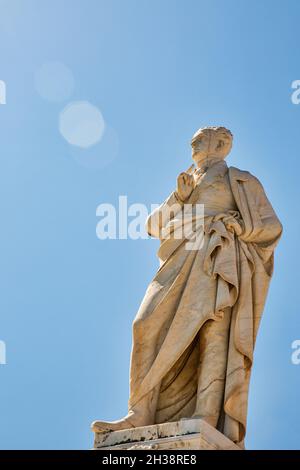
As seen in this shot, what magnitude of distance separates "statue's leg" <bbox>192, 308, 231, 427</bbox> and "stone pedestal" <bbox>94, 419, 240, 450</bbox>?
0.55 m

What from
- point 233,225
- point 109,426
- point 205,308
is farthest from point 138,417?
point 233,225

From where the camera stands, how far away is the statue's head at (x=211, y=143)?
14.2 metres

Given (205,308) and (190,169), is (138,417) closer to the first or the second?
(205,308)

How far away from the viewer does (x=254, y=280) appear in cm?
1309

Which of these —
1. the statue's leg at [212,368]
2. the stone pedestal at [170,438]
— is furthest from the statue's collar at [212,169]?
the stone pedestal at [170,438]

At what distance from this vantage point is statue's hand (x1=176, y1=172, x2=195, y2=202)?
45.0ft

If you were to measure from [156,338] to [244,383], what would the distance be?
1.17 metres

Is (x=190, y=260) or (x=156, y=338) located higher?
(x=190, y=260)

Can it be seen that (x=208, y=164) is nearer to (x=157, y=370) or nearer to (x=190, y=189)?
(x=190, y=189)
